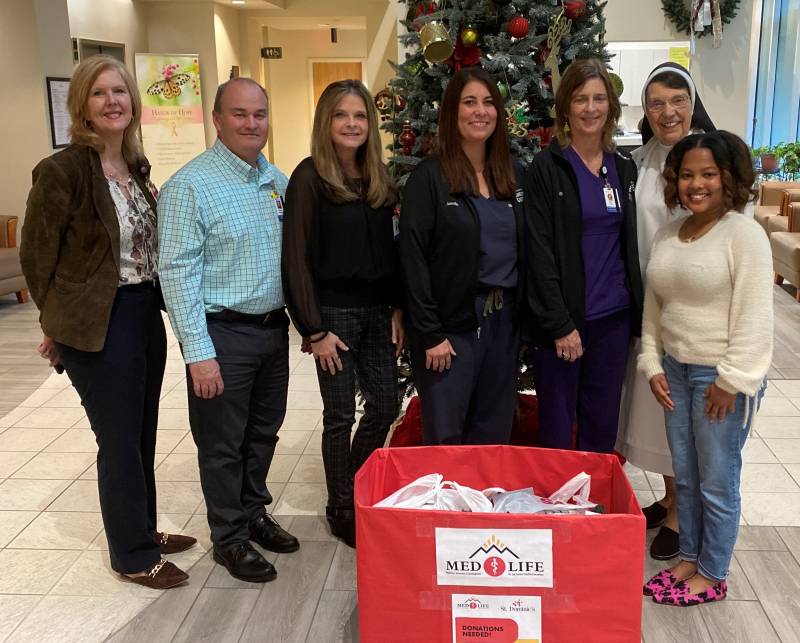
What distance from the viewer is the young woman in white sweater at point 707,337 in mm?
2137

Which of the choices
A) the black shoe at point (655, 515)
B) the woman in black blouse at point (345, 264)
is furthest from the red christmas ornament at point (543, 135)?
the black shoe at point (655, 515)

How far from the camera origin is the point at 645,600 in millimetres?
2461

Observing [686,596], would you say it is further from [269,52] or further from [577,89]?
[269,52]

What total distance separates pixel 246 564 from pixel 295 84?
39.6ft

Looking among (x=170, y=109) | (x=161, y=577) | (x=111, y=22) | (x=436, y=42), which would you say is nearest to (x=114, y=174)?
(x=161, y=577)

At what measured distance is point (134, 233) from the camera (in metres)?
2.34

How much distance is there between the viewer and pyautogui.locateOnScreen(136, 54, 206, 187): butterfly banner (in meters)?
9.39

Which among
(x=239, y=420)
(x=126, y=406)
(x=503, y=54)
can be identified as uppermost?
(x=503, y=54)

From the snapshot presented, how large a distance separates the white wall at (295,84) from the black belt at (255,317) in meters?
11.2

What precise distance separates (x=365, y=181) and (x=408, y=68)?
1066mm

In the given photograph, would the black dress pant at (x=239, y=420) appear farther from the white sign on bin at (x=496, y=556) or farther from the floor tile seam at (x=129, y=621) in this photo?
the white sign on bin at (x=496, y=556)

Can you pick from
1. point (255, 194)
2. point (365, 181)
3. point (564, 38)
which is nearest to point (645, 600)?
point (365, 181)

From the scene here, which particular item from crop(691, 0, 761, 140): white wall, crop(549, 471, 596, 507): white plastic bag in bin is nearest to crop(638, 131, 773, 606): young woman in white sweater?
crop(549, 471, 596, 507): white plastic bag in bin

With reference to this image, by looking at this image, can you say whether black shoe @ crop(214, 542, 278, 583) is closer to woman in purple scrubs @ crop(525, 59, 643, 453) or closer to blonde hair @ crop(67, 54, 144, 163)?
woman in purple scrubs @ crop(525, 59, 643, 453)
